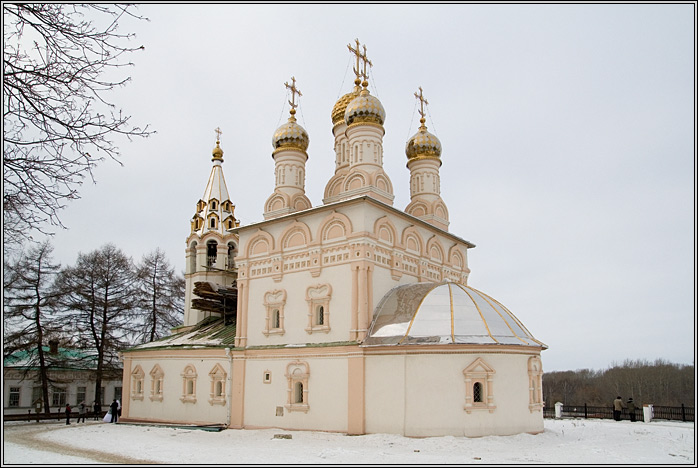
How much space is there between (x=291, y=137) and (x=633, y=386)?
37.2 m

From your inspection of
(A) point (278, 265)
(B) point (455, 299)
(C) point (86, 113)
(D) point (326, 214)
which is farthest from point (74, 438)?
(C) point (86, 113)

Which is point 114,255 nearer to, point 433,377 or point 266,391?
point 266,391

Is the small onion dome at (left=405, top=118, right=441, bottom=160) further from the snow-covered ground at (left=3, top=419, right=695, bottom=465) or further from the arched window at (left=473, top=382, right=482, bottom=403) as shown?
the snow-covered ground at (left=3, top=419, right=695, bottom=465)

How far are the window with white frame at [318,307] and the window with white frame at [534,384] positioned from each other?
506 centimetres

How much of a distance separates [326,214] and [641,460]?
29.7 ft

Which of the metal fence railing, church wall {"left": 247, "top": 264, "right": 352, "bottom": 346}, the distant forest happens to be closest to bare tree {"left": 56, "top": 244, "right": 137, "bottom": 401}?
church wall {"left": 247, "top": 264, "right": 352, "bottom": 346}

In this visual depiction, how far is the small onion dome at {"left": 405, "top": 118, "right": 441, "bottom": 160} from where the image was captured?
18703mm

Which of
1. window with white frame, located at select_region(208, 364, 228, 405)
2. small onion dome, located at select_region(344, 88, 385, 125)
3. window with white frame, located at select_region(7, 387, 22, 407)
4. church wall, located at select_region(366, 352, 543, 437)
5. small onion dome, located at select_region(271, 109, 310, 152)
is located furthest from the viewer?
window with white frame, located at select_region(7, 387, 22, 407)

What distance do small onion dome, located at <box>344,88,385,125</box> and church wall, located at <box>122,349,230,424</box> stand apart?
26.2 ft

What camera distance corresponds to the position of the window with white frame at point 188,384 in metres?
17.1

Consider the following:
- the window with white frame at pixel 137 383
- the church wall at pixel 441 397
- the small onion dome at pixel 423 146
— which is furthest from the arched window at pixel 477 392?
the window with white frame at pixel 137 383

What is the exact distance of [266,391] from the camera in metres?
15.3

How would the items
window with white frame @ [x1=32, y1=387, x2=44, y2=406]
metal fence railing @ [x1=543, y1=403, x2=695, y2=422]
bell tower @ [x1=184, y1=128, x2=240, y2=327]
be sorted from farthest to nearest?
window with white frame @ [x1=32, y1=387, x2=44, y2=406] < bell tower @ [x1=184, y1=128, x2=240, y2=327] < metal fence railing @ [x1=543, y1=403, x2=695, y2=422]

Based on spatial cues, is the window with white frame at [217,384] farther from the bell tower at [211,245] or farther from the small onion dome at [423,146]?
the small onion dome at [423,146]
